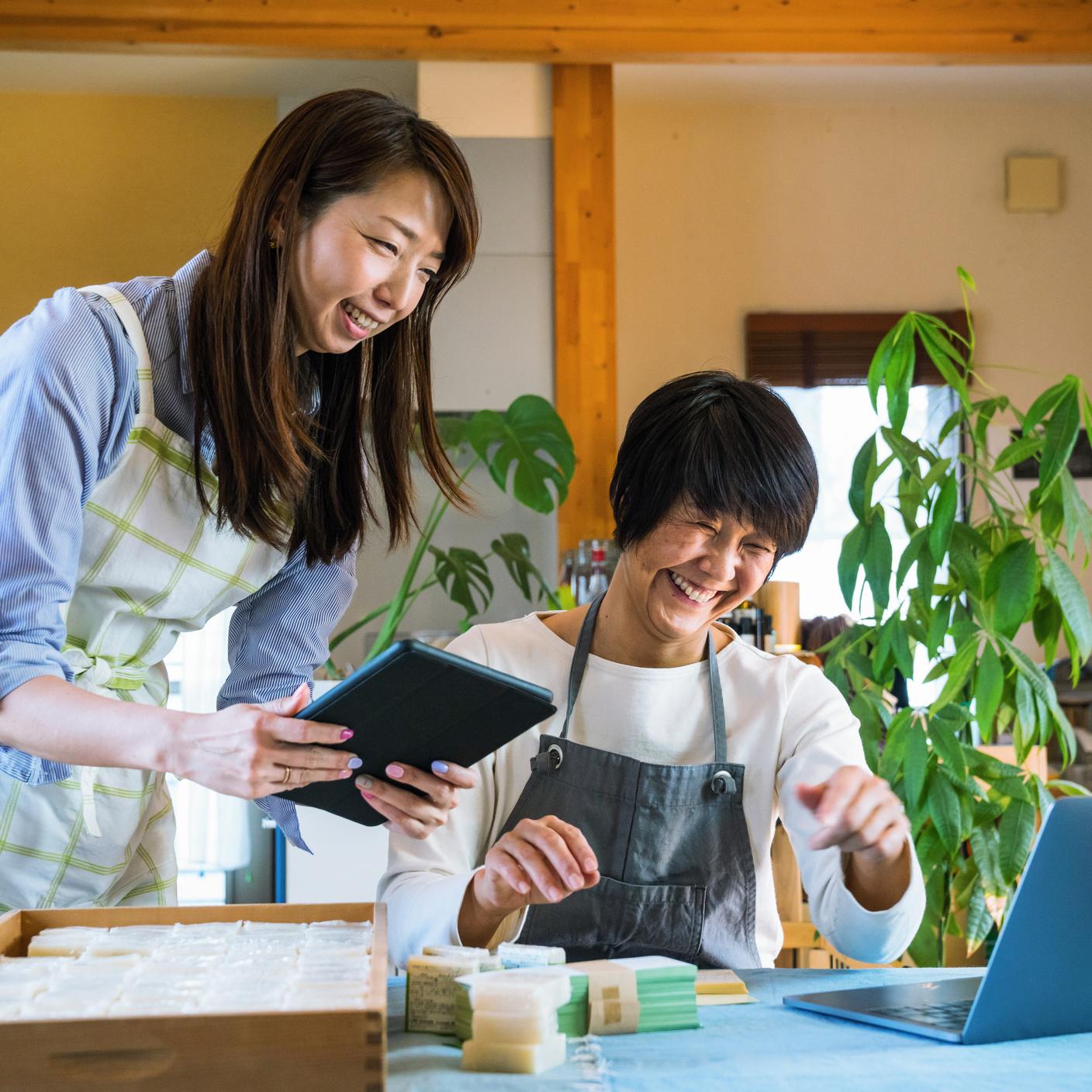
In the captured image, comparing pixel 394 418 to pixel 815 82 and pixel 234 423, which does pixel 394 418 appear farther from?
pixel 815 82

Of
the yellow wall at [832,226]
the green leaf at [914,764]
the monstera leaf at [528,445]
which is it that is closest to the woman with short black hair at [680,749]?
the green leaf at [914,764]

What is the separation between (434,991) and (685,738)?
638 millimetres

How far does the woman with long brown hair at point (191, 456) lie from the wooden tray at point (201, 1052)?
329 mm

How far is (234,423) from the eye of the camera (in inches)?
A: 50.9

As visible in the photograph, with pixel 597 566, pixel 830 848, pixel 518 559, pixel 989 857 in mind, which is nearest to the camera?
pixel 830 848

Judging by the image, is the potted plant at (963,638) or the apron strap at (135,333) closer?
the apron strap at (135,333)

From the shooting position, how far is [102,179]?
524cm

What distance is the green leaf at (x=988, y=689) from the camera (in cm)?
262

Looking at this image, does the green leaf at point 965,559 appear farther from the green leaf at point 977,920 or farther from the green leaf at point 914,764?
the green leaf at point 977,920

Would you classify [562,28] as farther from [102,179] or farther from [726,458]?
[726,458]

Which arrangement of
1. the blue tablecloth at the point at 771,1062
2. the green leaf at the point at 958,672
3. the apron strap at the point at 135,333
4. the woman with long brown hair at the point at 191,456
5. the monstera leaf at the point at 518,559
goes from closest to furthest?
the blue tablecloth at the point at 771,1062 → the woman with long brown hair at the point at 191,456 → the apron strap at the point at 135,333 → the green leaf at the point at 958,672 → the monstera leaf at the point at 518,559

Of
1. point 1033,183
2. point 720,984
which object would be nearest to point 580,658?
point 720,984

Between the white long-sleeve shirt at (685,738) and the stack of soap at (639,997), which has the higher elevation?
the white long-sleeve shirt at (685,738)

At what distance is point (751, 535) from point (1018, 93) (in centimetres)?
496
